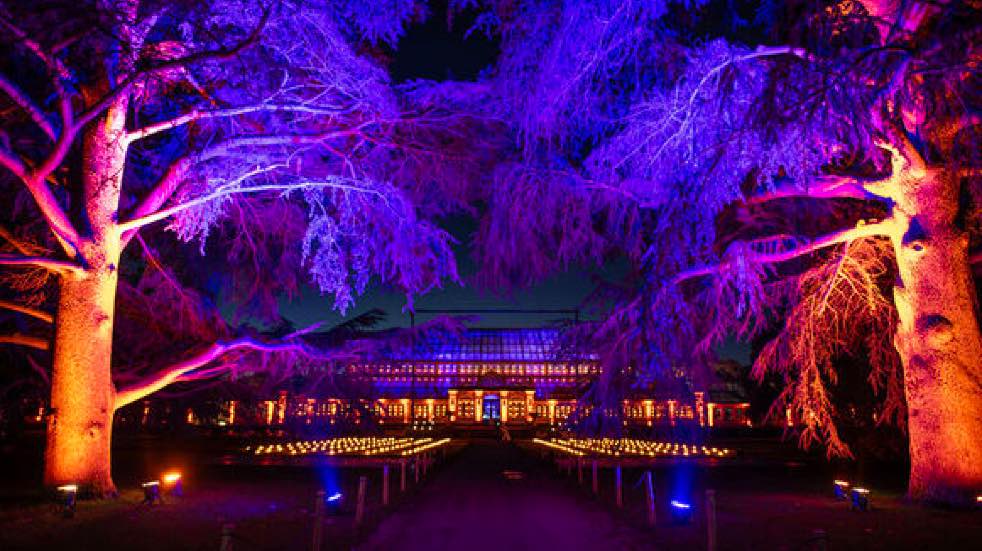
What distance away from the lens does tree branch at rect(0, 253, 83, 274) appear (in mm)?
11414

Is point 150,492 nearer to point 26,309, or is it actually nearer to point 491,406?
point 26,309

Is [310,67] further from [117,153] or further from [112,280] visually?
[112,280]

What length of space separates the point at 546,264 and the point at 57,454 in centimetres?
903

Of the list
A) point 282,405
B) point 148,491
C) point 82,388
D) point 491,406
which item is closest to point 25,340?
point 82,388

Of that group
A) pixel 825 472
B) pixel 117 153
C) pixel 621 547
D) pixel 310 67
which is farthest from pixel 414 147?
pixel 825 472

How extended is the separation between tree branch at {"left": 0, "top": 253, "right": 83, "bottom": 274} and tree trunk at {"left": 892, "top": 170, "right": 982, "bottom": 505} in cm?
1454

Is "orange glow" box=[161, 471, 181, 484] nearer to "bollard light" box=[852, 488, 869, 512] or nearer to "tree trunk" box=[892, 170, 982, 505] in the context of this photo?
"bollard light" box=[852, 488, 869, 512]

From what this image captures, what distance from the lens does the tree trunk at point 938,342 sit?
37.6 feet

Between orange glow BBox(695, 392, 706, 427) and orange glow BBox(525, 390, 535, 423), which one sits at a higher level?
orange glow BBox(695, 392, 706, 427)

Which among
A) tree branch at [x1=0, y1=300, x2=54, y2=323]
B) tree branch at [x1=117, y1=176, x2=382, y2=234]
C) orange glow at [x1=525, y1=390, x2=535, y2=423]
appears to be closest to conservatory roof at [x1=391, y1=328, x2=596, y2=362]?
orange glow at [x1=525, y1=390, x2=535, y2=423]

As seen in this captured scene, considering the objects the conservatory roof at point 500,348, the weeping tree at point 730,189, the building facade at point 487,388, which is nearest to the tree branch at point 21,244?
the weeping tree at point 730,189

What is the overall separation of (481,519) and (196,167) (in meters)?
8.90

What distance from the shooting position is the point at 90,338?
12438 millimetres

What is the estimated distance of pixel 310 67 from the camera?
11336mm
